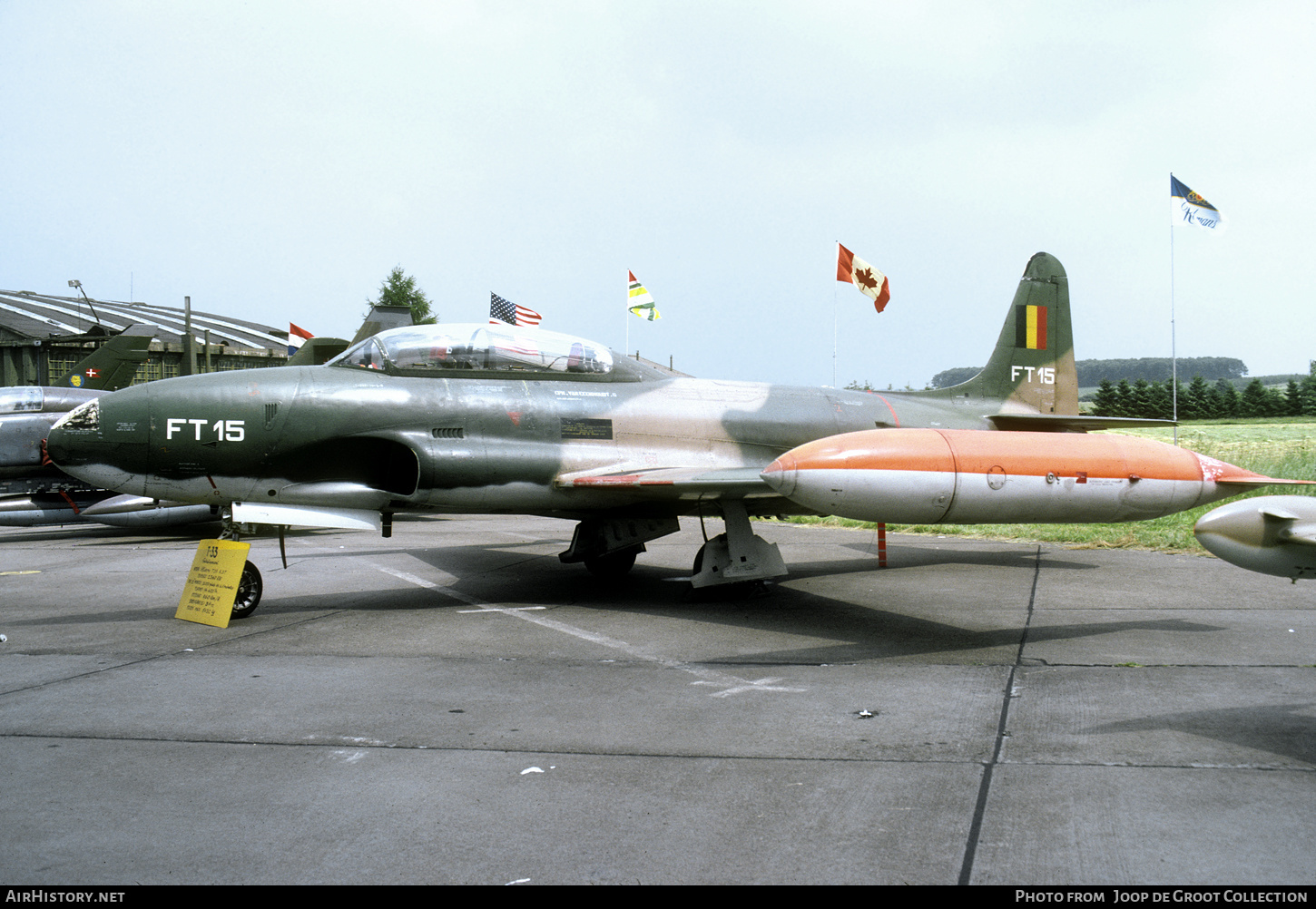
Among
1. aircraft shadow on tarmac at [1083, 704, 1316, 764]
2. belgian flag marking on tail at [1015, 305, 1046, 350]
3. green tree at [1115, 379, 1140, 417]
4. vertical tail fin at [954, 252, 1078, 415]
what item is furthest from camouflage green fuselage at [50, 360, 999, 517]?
green tree at [1115, 379, 1140, 417]

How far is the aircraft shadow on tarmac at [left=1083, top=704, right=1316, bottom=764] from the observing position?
14.6 feet

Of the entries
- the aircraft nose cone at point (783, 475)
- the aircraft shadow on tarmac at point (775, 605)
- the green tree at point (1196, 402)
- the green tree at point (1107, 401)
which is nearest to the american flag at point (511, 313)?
the aircraft shadow on tarmac at point (775, 605)

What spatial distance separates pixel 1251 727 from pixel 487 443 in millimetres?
6414

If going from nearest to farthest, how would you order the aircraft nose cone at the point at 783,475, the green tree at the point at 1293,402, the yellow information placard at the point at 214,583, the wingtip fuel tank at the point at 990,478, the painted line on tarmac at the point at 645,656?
the painted line on tarmac at the point at 645,656 → the wingtip fuel tank at the point at 990,478 → the aircraft nose cone at the point at 783,475 → the yellow information placard at the point at 214,583 → the green tree at the point at 1293,402

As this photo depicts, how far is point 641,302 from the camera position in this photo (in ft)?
76.5

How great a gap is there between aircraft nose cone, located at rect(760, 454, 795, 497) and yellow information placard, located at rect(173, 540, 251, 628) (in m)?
4.63

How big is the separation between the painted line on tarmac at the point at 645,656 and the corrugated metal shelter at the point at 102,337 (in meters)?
23.1

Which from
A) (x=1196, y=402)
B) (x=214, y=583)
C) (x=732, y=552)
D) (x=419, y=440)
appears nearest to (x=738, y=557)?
(x=732, y=552)

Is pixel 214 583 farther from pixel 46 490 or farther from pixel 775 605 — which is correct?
pixel 46 490

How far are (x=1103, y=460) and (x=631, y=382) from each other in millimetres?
4754

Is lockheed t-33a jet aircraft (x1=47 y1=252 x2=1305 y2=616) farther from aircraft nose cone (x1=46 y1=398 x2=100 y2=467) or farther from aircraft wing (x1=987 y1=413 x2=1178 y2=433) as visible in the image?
aircraft wing (x1=987 y1=413 x2=1178 y2=433)

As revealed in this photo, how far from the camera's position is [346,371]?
28.8ft

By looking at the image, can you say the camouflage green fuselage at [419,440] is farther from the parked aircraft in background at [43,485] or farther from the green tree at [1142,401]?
the green tree at [1142,401]

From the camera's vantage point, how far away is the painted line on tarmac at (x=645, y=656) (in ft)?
19.1
